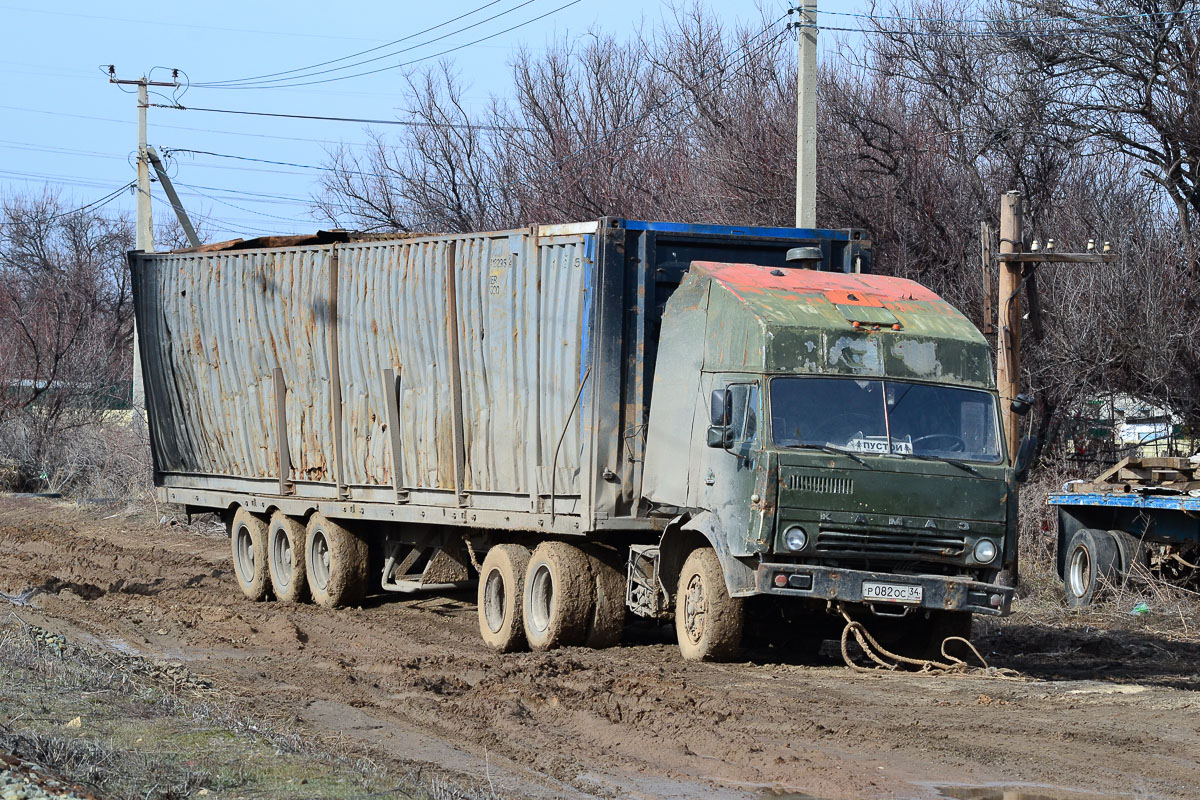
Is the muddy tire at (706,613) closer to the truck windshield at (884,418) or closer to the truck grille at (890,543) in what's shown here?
the truck grille at (890,543)

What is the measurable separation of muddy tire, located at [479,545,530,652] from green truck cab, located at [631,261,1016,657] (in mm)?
1559

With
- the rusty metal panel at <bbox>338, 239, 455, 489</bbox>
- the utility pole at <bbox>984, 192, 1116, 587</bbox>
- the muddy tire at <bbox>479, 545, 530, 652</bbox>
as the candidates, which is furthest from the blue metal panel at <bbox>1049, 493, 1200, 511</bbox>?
the rusty metal panel at <bbox>338, 239, 455, 489</bbox>

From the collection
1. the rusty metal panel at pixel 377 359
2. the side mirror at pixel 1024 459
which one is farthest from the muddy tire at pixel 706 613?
the side mirror at pixel 1024 459

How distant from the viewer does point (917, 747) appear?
25.3 ft

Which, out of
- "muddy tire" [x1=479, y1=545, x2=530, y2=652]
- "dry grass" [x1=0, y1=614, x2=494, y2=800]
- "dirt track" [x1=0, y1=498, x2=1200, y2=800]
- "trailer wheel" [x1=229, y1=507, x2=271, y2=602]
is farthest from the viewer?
"trailer wheel" [x1=229, y1=507, x2=271, y2=602]

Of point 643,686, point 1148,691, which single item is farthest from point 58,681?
point 1148,691

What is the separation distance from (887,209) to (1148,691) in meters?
14.0

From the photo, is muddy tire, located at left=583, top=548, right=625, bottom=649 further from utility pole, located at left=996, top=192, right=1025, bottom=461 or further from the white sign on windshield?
utility pole, located at left=996, top=192, right=1025, bottom=461

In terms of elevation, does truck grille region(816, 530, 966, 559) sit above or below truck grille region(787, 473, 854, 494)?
below

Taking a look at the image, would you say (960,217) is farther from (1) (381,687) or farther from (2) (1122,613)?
(1) (381,687)

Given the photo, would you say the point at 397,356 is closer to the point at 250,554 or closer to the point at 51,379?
the point at 250,554

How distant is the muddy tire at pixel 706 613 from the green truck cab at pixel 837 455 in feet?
0.08

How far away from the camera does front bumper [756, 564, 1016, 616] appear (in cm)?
984

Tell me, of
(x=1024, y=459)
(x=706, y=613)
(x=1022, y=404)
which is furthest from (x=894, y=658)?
(x=1022, y=404)
